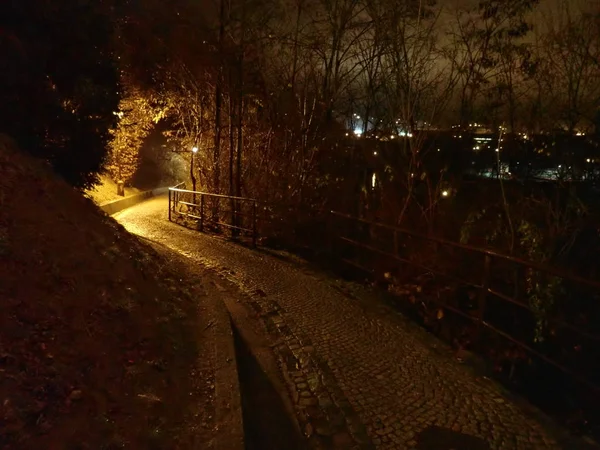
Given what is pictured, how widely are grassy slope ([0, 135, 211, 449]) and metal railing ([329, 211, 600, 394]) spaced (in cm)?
303

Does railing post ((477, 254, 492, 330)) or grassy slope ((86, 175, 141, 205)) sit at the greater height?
grassy slope ((86, 175, 141, 205))

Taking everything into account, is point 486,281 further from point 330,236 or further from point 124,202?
point 124,202

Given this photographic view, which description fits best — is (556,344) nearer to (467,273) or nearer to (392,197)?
(467,273)

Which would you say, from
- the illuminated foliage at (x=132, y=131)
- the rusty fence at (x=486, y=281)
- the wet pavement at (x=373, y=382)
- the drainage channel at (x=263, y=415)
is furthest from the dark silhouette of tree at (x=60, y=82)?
the illuminated foliage at (x=132, y=131)

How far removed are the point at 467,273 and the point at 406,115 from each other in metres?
3.91

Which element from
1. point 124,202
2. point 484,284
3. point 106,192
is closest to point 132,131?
point 106,192

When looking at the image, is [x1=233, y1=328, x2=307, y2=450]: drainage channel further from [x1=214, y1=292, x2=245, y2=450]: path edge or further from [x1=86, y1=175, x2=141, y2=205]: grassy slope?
[x1=86, y1=175, x2=141, y2=205]: grassy slope

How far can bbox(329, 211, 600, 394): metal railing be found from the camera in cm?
431

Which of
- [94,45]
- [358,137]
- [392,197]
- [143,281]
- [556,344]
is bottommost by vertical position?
[556,344]

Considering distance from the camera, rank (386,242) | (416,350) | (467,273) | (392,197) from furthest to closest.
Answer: (392,197)
(386,242)
(467,273)
(416,350)

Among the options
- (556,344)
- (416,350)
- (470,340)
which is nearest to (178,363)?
(416,350)

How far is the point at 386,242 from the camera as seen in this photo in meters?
9.37

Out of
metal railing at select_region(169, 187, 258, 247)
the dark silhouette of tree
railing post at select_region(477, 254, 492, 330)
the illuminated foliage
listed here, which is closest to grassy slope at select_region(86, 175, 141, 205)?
the illuminated foliage

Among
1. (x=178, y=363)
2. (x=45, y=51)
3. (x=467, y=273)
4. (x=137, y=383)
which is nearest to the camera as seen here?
(x=137, y=383)
